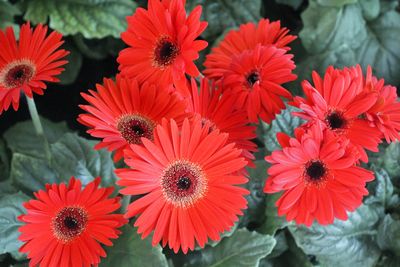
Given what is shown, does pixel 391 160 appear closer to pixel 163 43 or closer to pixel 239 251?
pixel 239 251

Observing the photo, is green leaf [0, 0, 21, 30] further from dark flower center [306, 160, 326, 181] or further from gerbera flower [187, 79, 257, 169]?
dark flower center [306, 160, 326, 181]

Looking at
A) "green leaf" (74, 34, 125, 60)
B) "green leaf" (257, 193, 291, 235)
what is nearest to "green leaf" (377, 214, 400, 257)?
"green leaf" (257, 193, 291, 235)

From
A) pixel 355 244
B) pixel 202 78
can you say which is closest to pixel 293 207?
pixel 202 78

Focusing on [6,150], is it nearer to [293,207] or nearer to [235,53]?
[235,53]

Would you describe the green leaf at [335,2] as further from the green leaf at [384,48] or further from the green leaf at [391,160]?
the green leaf at [391,160]

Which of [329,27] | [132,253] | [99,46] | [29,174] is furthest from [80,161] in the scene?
[329,27]

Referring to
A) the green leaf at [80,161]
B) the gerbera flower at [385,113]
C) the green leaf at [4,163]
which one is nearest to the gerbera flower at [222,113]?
the gerbera flower at [385,113]
